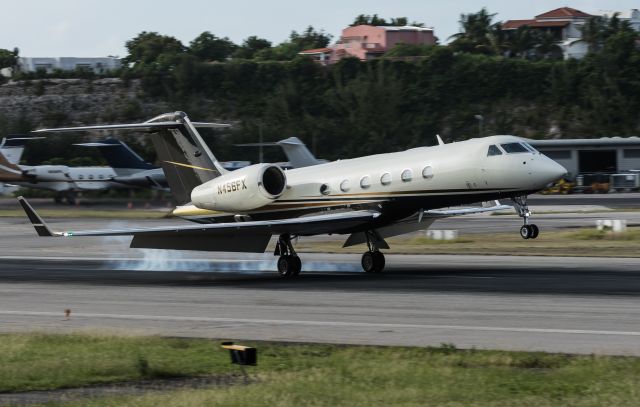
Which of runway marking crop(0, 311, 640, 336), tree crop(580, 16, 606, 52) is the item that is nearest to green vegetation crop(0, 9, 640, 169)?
tree crop(580, 16, 606, 52)

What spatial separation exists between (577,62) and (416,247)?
10265 cm

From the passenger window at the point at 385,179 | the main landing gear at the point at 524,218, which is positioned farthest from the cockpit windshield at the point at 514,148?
the passenger window at the point at 385,179

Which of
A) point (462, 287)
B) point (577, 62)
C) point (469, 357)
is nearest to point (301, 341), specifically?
point (469, 357)

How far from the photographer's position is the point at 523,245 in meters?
38.4

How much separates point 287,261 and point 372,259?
2.40m

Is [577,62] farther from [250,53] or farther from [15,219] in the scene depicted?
[15,219]

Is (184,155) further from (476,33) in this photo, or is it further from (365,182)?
(476,33)

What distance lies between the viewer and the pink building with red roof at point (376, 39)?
185m

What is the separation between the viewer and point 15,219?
2498 inches

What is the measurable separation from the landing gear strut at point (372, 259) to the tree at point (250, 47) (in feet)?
471

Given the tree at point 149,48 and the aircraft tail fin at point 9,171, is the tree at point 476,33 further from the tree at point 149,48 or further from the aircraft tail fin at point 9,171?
the aircraft tail fin at point 9,171

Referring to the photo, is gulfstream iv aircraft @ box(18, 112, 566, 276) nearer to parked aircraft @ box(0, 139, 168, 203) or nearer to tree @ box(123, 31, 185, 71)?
parked aircraft @ box(0, 139, 168, 203)

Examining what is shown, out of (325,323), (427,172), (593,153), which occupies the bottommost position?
(593,153)

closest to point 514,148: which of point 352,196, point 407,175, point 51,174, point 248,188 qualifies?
point 407,175
